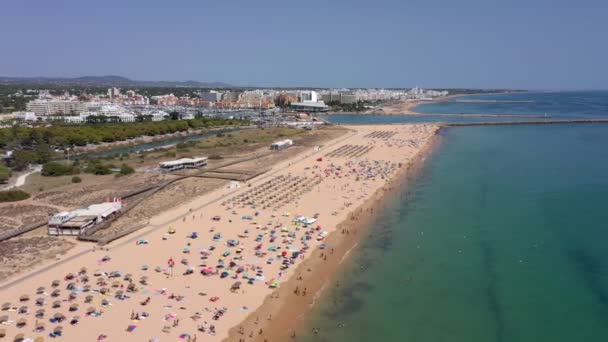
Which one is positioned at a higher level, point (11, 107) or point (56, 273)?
point (11, 107)

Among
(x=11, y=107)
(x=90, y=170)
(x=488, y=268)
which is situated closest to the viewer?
(x=488, y=268)

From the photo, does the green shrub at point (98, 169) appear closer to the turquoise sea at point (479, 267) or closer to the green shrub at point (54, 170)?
the green shrub at point (54, 170)

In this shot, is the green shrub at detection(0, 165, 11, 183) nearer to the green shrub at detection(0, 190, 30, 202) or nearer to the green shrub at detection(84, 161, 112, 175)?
the green shrub at detection(84, 161, 112, 175)

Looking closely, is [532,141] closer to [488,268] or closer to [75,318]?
[488,268]

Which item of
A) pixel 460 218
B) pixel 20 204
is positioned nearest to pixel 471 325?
pixel 460 218

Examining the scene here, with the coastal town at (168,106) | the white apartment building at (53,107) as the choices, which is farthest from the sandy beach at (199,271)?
the white apartment building at (53,107)
